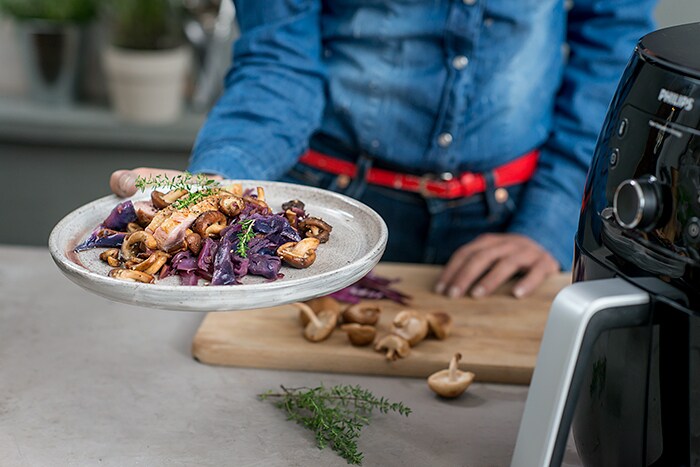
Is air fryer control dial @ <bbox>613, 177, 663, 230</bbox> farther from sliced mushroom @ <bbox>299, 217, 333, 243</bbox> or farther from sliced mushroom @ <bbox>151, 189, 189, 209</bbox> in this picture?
sliced mushroom @ <bbox>151, 189, 189, 209</bbox>

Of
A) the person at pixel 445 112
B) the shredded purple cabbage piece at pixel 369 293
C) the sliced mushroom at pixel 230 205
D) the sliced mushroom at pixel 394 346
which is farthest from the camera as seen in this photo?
the person at pixel 445 112

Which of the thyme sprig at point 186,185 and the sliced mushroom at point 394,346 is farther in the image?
the sliced mushroom at point 394,346

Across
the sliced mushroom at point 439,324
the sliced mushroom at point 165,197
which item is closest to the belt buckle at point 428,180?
the sliced mushroom at point 439,324

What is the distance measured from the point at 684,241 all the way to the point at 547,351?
0.13 m

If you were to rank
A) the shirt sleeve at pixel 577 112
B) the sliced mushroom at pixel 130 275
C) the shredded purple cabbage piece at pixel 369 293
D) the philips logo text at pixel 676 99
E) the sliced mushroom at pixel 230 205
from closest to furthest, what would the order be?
the philips logo text at pixel 676 99, the sliced mushroom at pixel 130 275, the sliced mushroom at pixel 230 205, the shredded purple cabbage piece at pixel 369 293, the shirt sleeve at pixel 577 112

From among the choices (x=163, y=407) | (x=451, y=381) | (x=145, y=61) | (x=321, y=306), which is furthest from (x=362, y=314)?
(x=145, y=61)

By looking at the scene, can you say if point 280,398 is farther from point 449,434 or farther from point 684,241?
point 684,241

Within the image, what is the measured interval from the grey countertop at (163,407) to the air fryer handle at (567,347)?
206 millimetres

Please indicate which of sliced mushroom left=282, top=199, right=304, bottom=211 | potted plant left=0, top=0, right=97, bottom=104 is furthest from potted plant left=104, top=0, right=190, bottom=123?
sliced mushroom left=282, top=199, right=304, bottom=211

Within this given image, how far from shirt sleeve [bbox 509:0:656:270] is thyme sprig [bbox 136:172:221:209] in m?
0.64

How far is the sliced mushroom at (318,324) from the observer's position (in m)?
1.16

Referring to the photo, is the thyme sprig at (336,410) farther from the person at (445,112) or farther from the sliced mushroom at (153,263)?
the person at (445,112)

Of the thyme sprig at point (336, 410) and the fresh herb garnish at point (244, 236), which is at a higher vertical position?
the fresh herb garnish at point (244, 236)

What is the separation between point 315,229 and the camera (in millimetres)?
971
